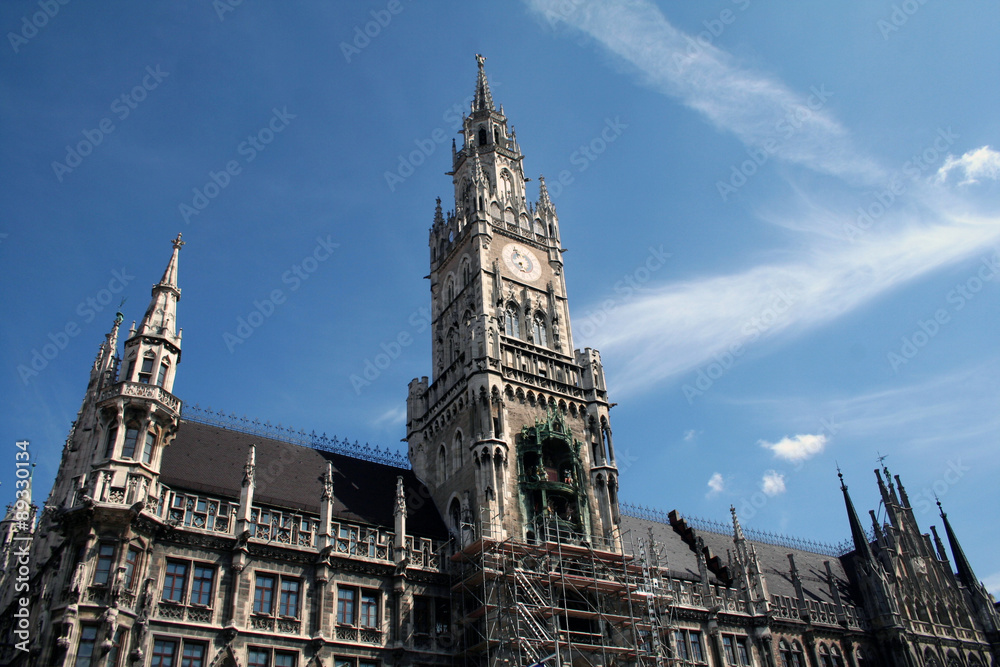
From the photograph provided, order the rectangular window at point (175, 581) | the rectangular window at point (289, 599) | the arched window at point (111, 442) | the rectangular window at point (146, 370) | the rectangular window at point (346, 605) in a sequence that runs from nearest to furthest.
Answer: the rectangular window at point (175, 581) → the arched window at point (111, 442) → the rectangular window at point (289, 599) → the rectangular window at point (346, 605) → the rectangular window at point (146, 370)

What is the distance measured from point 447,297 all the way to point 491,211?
6514 millimetres

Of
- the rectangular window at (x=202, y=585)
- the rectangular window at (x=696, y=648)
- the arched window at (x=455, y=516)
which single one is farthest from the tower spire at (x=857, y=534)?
the rectangular window at (x=202, y=585)

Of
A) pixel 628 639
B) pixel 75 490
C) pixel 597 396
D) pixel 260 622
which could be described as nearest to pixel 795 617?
pixel 628 639

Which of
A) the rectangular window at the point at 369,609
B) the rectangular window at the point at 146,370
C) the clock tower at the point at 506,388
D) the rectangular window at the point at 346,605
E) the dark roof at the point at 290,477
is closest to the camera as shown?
the rectangular window at the point at 346,605

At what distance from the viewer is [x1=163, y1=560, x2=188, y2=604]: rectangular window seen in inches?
1237

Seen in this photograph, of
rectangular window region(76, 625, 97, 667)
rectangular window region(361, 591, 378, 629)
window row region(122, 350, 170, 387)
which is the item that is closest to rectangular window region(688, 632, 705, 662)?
rectangular window region(361, 591, 378, 629)

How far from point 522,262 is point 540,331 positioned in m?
5.27

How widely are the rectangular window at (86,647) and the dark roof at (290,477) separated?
7531 mm

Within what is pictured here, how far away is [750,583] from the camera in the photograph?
160 feet

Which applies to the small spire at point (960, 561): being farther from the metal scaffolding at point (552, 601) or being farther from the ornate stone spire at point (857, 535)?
the metal scaffolding at point (552, 601)

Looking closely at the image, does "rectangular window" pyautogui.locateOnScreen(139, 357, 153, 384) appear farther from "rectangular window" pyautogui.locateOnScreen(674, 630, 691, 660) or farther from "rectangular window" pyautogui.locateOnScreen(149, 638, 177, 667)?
"rectangular window" pyautogui.locateOnScreen(674, 630, 691, 660)

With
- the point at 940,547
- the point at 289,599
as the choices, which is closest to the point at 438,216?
the point at 289,599

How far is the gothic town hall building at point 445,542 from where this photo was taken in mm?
31344

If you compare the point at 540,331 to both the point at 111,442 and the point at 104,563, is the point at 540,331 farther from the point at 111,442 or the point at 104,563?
the point at 104,563
